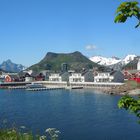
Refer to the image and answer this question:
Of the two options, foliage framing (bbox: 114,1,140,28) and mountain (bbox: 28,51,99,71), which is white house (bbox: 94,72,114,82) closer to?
foliage framing (bbox: 114,1,140,28)

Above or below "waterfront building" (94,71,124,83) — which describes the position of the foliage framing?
below

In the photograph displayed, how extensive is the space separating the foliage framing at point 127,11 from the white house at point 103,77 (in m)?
55.2

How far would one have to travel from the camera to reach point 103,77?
58.8 metres

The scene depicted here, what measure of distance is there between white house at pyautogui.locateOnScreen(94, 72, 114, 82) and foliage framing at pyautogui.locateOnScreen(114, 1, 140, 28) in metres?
55.2

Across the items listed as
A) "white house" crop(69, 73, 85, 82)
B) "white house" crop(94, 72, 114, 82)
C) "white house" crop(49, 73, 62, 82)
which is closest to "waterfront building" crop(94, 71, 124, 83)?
"white house" crop(94, 72, 114, 82)

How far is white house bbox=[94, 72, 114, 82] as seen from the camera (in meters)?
57.9

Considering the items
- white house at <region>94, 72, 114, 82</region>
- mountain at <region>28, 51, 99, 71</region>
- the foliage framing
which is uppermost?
mountain at <region>28, 51, 99, 71</region>

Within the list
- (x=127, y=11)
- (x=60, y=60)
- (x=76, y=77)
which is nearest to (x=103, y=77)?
(x=76, y=77)

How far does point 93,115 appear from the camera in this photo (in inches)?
891

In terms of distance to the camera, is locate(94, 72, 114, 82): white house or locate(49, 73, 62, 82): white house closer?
locate(94, 72, 114, 82): white house

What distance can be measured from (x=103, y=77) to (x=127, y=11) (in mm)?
56272

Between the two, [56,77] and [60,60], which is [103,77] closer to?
[56,77]

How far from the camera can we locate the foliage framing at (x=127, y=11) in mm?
2822

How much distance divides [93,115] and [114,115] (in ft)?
4.51
